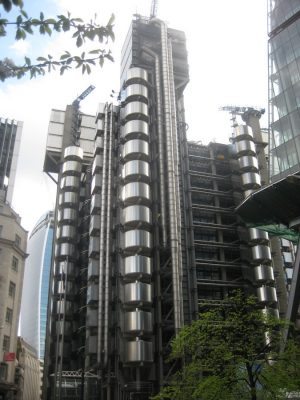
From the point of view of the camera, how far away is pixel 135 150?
80.2 metres

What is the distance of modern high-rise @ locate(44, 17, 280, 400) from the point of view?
71312mm

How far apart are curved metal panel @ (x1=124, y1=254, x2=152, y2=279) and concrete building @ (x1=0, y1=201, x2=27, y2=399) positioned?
15315mm

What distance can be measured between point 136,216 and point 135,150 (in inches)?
478

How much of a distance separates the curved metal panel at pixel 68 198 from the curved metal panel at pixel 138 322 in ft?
111

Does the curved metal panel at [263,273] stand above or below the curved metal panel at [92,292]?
above

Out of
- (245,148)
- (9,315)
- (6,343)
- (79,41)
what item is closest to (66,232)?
(9,315)

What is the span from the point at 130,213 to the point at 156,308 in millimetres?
15195

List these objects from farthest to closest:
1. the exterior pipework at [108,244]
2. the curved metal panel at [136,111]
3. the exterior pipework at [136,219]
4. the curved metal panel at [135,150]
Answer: the curved metal panel at [136,111], the curved metal panel at [135,150], the exterior pipework at [108,244], the exterior pipework at [136,219]

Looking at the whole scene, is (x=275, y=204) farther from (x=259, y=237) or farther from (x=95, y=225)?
(x=95, y=225)

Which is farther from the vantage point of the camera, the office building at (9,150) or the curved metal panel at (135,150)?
the office building at (9,150)

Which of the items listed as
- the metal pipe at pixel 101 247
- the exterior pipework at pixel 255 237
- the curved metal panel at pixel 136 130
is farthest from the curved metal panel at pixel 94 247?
the exterior pipework at pixel 255 237

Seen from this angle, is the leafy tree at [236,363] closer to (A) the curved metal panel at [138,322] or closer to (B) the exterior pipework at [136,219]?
(A) the curved metal panel at [138,322]

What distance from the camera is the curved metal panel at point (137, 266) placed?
71375 mm

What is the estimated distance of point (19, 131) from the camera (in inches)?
5920
